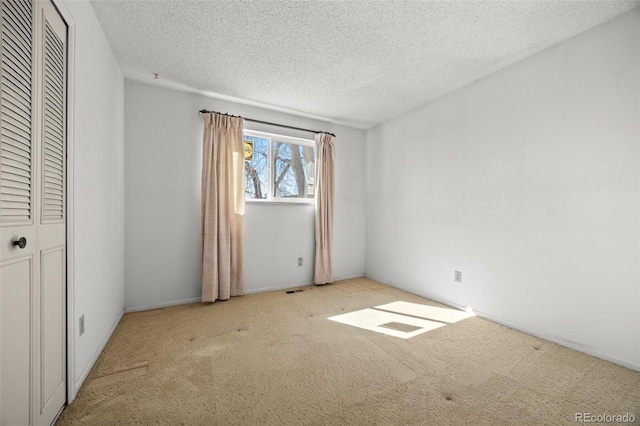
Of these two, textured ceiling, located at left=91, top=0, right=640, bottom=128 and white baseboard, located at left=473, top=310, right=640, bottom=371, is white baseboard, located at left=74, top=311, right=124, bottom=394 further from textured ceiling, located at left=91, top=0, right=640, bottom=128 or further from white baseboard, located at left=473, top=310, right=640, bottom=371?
white baseboard, located at left=473, top=310, right=640, bottom=371

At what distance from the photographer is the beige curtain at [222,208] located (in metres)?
2.97

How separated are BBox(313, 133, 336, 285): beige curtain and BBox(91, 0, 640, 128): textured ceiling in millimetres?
947

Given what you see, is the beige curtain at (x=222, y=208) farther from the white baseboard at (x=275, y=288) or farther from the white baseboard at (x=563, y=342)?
the white baseboard at (x=563, y=342)

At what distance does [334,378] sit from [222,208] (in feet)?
7.22

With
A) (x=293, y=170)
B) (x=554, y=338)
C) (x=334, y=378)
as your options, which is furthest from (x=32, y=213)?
(x=554, y=338)

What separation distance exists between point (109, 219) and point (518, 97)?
3883 millimetres

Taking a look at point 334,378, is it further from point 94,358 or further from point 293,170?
point 293,170

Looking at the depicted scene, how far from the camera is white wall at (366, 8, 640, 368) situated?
5.94ft

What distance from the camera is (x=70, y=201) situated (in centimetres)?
144

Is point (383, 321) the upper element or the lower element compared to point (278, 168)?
lower

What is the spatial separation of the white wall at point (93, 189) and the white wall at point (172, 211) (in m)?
0.28

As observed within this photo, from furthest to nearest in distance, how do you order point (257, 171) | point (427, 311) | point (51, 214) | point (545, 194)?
point (257, 171), point (427, 311), point (545, 194), point (51, 214)

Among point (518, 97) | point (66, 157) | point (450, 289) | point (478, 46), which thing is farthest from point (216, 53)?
point (450, 289)

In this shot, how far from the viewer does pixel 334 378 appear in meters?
1.64
